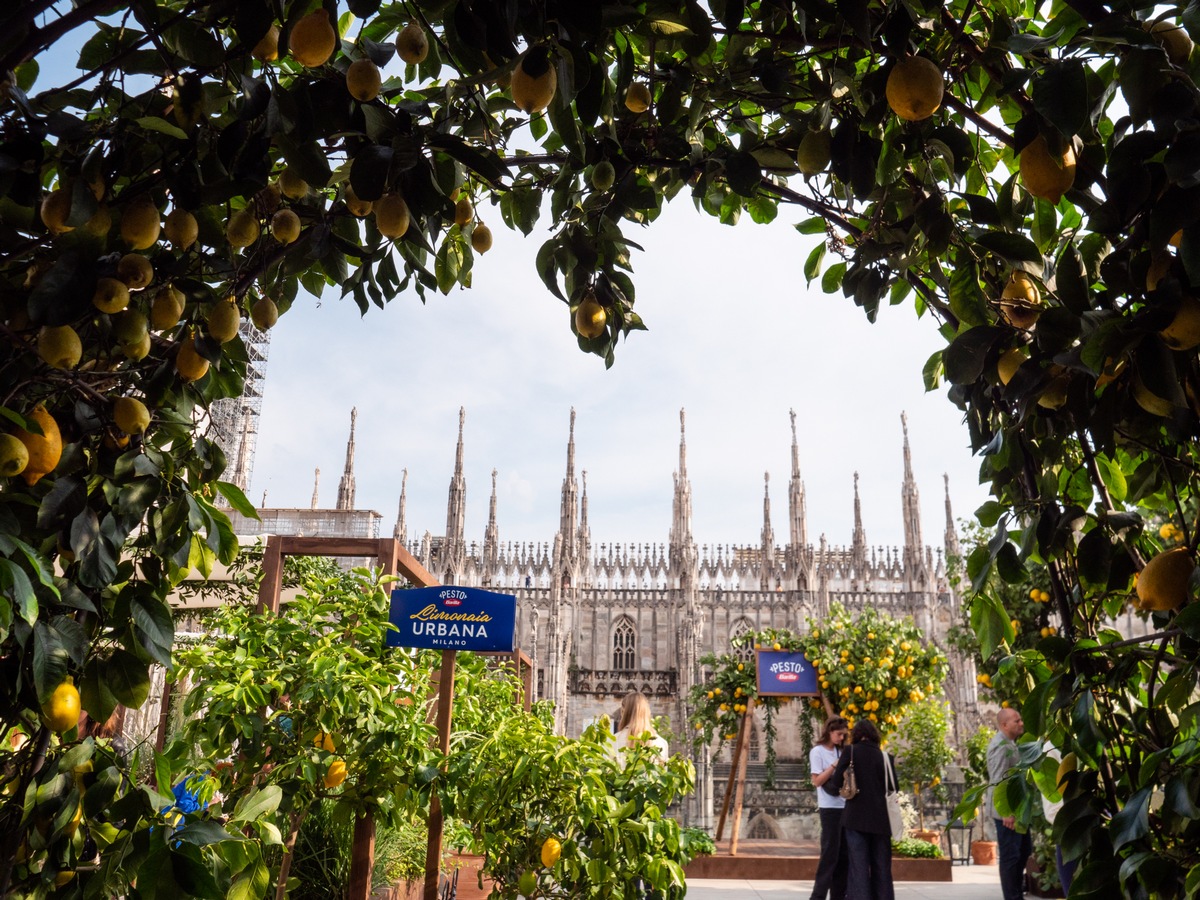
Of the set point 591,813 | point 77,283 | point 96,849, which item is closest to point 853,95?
point 77,283

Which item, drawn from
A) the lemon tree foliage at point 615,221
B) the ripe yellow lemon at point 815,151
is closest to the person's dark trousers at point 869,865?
the lemon tree foliage at point 615,221

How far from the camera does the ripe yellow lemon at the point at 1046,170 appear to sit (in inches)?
35.3

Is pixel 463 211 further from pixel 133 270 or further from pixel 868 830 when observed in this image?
pixel 868 830

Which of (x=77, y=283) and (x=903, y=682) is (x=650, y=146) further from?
(x=903, y=682)

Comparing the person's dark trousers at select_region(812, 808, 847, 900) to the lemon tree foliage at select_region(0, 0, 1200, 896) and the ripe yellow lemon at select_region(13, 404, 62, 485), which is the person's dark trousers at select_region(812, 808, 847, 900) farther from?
the ripe yellow lemon at select_region(13, 404, 62, 485)

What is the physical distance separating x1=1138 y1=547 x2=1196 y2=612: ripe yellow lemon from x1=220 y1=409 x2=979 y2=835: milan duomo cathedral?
22.7m

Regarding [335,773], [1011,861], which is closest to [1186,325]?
[335,773]

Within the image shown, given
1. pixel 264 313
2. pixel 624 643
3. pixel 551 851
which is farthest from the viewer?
pixel 624 643

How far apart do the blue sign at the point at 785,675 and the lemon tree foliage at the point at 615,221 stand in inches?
291

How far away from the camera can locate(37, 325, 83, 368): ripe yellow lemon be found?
3.13 feet

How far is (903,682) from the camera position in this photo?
27.1 feet

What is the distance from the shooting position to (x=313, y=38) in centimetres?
87

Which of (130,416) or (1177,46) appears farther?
(130,416)

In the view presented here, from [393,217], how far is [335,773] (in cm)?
186
